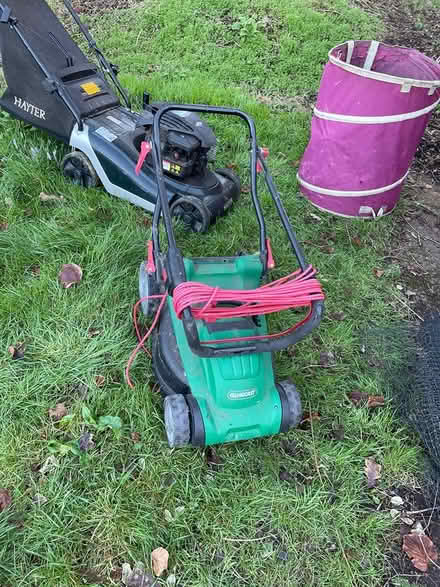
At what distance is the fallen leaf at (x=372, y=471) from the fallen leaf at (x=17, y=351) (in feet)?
5.02

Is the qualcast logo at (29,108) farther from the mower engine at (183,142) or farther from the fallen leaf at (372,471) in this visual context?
the fallen leaf at (372,471)

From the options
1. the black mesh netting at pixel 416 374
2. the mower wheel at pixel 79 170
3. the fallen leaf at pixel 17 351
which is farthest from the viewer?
the mower wheel at pixel 79 170

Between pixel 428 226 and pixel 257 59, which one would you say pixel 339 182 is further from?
pixel 257 59

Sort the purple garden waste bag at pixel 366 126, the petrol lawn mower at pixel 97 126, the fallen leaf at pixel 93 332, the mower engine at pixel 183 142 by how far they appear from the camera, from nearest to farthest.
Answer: the fallen leaf at pixel 93 332 < the mower engine at pixel 183 142 < the petrol lawn mower at pixel 97 126 < the purple garden waste bag at pixel 366 126

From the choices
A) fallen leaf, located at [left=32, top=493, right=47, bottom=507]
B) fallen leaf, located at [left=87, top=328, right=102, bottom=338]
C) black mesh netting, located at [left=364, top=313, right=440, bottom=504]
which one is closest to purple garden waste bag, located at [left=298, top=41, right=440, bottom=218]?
black mesh netting, located at [left=364, top=313, right=440, bottom=504]

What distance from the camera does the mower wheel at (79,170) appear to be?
293 cm

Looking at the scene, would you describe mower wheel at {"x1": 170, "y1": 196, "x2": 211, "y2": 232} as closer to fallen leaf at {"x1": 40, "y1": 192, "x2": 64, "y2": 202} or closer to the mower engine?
the mower engine

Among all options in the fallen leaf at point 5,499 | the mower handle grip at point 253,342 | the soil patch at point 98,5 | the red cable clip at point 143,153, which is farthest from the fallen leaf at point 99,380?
the soil patch at point 98,5

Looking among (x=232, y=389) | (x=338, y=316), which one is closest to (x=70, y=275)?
(x=232, y=389)

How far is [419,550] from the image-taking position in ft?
5.96

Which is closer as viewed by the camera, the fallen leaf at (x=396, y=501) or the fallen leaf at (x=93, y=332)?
the fallen leaf at (x=396, y=501)

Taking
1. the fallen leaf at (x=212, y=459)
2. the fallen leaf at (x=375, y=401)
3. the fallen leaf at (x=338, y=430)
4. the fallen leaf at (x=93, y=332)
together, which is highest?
the fallen leaf at (x=93, y=332)

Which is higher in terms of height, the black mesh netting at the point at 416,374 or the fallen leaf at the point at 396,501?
the black mesh netting at the point at 416,374

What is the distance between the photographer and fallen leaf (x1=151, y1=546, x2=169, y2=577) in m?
1.67
